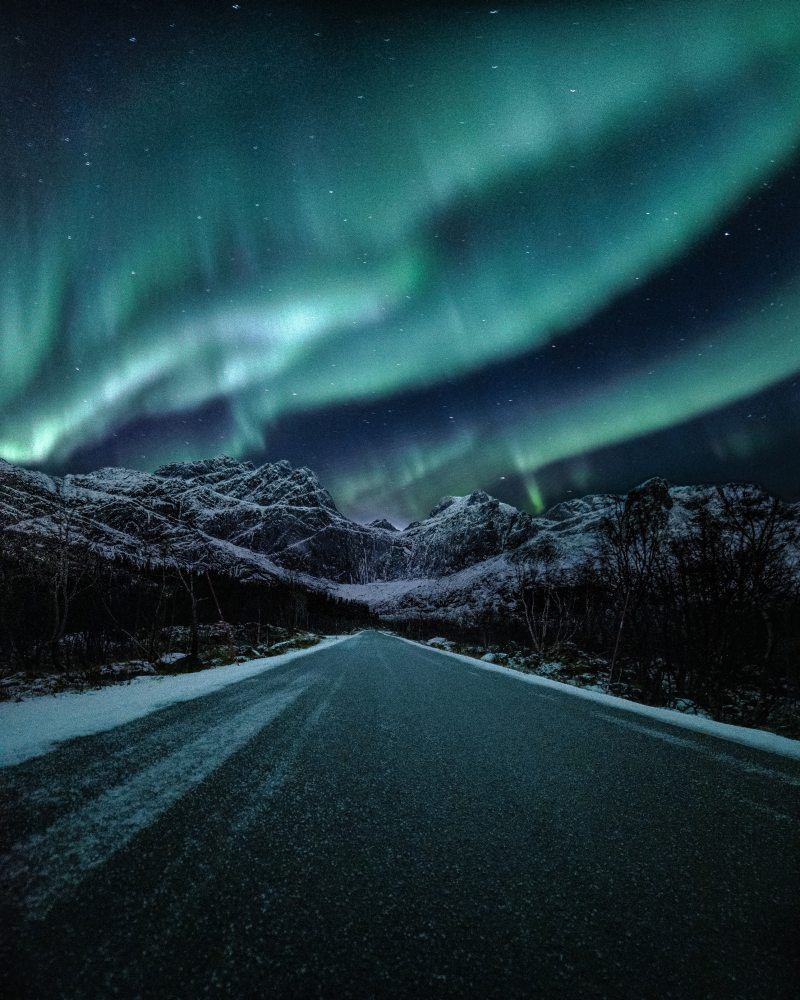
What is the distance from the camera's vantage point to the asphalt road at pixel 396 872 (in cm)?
121

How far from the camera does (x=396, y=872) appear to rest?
1760 millimetres

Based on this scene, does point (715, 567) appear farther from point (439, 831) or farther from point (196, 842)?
point (196, 842)

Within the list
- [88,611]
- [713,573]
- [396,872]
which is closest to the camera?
[396,872]

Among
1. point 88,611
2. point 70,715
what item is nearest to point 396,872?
point 70,715

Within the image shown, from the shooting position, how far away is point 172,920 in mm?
1367

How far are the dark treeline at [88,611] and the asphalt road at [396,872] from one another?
1164cm

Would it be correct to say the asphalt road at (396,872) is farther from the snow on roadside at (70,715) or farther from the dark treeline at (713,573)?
the dark treeline at (713,573)

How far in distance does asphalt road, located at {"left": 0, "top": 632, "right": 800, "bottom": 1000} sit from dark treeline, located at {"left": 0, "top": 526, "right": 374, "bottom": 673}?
11.6 meters

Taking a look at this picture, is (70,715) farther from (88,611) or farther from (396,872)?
(88,611)

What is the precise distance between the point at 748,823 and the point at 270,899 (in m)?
2.52

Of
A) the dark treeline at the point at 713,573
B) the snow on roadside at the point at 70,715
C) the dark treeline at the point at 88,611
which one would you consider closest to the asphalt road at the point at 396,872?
the snow on roadside at the point at 70,715

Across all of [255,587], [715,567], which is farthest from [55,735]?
[255,587]

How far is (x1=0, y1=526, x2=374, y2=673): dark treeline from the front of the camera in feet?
47.2

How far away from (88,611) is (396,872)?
135ft
